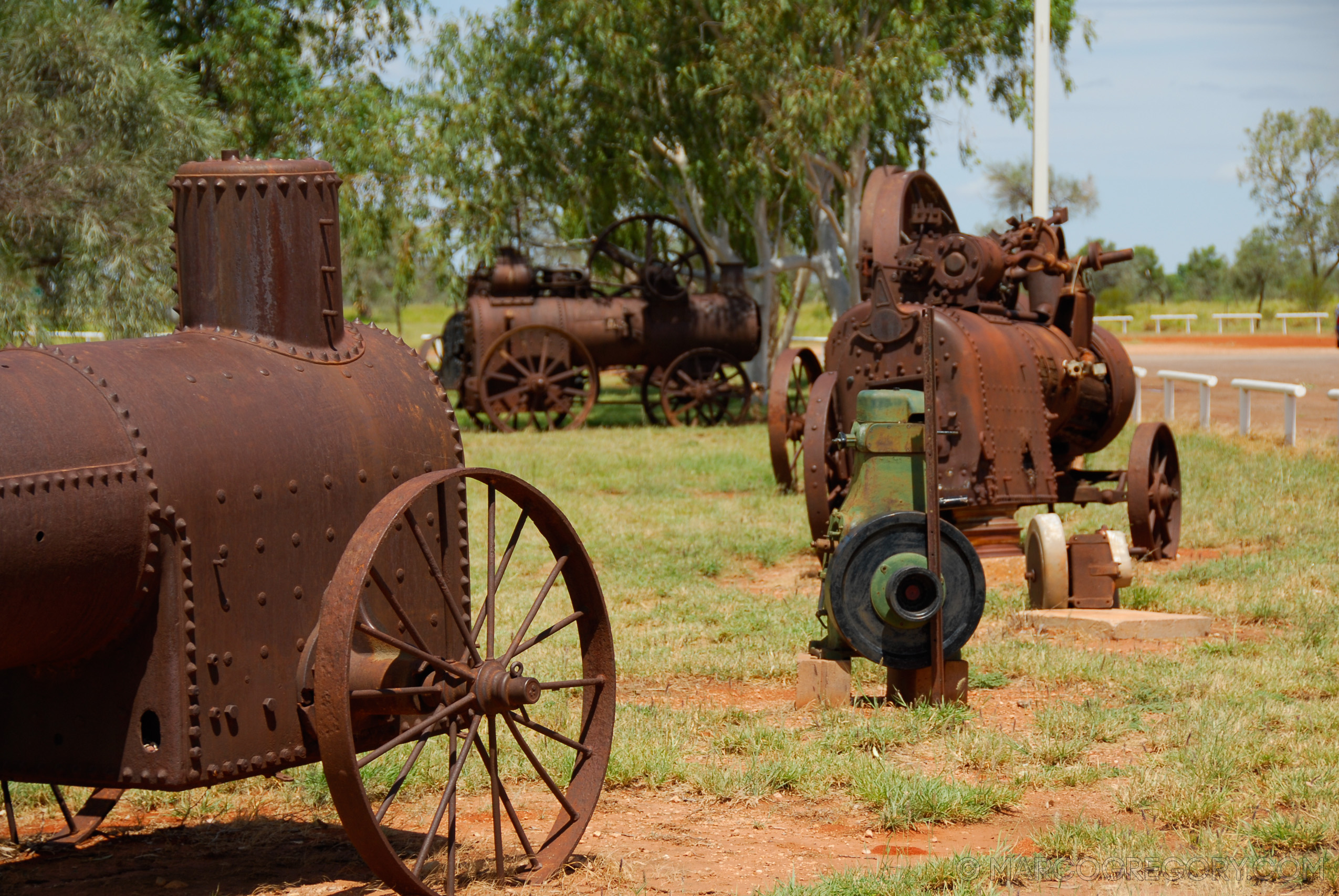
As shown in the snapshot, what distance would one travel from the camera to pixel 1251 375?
88.3ft

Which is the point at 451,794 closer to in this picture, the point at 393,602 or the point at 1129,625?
the point at 393,602

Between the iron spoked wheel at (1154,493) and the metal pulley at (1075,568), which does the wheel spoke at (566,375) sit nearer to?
the iron spoked wheel at (1154,493)

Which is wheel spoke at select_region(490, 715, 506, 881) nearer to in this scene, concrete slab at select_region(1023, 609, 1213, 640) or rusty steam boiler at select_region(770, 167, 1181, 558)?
rusty steam boiler at select_region(770, 167, 1181, 558)

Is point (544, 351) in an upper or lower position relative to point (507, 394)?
upper

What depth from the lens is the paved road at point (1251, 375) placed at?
1919 cm

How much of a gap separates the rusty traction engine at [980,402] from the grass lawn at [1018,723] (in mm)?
456

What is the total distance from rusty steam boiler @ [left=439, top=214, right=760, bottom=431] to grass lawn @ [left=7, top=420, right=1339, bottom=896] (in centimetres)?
987

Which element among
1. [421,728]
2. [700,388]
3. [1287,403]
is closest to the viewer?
[421,728]

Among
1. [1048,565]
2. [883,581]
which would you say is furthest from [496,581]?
[1048,565]

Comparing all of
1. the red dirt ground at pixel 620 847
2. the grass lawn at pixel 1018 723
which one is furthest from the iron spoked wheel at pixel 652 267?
the red dirt ground at pixel 620 847

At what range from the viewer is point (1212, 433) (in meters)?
16.8

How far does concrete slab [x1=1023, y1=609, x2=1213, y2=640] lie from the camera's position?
7.68m

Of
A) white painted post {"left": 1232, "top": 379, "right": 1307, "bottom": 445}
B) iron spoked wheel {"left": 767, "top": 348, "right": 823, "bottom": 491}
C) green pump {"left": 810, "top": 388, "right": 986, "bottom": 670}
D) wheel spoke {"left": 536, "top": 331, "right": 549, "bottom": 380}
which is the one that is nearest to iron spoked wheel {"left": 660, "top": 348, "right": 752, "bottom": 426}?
wheel spoke {"left": 536, "top": 331, "right": 549, "bottom": 380}

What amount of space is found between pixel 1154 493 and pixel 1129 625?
2.40 meters
